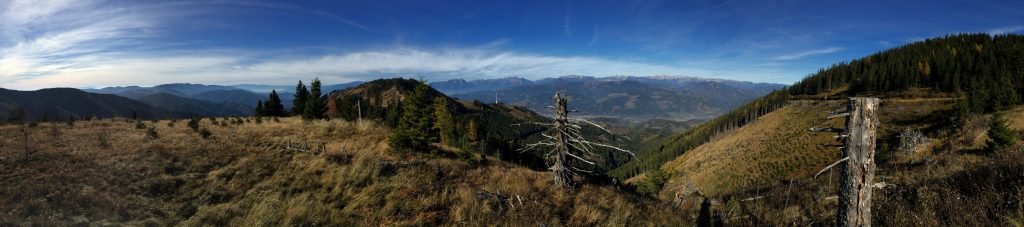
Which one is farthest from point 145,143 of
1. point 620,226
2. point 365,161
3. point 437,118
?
point 437,118

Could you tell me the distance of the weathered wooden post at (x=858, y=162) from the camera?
5855 millimetres

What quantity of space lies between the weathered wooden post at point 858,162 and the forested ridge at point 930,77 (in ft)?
252

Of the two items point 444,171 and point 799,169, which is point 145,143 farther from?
point 799,169

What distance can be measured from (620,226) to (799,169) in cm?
6695

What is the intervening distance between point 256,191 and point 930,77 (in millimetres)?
163091

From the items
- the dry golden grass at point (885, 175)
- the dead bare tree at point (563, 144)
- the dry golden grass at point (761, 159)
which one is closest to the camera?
the dry golden grass at point (885, 175)

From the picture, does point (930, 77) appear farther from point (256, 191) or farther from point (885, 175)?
point (256, 191)

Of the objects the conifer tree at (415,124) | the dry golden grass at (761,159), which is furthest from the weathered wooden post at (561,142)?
the dry golden grass at (761,159)

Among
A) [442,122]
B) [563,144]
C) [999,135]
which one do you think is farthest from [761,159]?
[563,144]

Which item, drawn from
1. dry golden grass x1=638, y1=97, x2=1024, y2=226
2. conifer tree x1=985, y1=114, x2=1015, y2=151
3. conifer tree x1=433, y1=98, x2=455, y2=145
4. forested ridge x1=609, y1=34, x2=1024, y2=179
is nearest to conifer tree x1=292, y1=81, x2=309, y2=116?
conifer tree x1=433, y1=98, x2=455, y2=145

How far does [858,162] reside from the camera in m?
6.08

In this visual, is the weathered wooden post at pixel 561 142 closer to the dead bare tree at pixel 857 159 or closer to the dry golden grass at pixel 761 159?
the dead bare tree at pixel 857 159

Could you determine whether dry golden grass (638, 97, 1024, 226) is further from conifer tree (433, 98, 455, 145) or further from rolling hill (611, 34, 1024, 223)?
conifer tree (433, 98, 455, 145)

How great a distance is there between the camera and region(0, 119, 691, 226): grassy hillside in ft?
25.5
